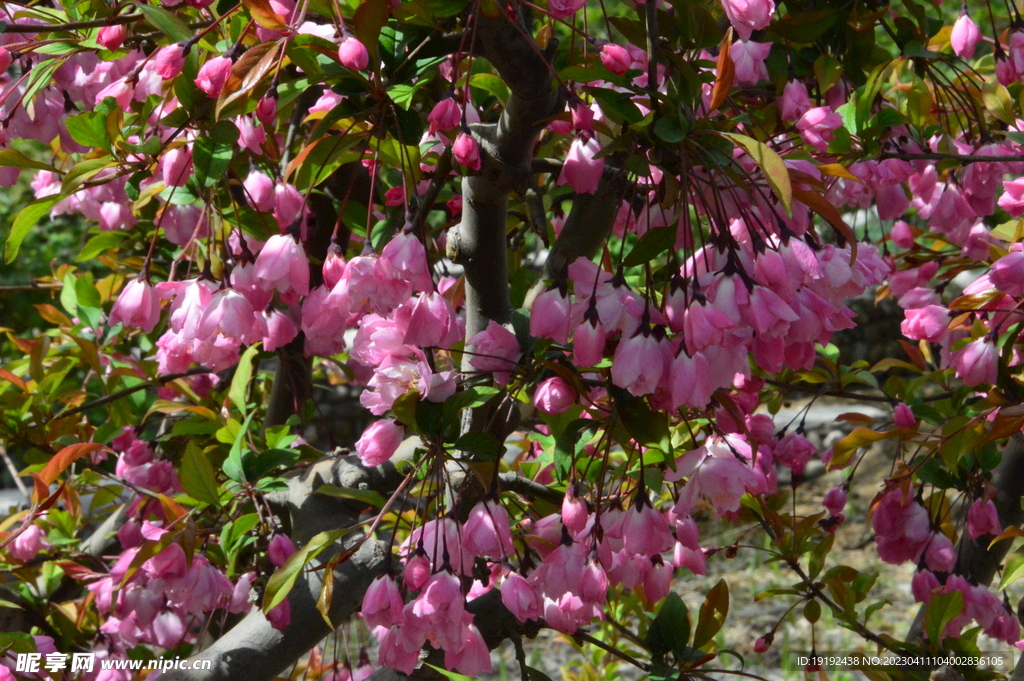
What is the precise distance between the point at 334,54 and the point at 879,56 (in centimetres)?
82

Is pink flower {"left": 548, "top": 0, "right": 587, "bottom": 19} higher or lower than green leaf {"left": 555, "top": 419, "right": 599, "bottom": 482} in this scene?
higher

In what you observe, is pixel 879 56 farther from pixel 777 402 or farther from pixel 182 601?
pixel 182 601

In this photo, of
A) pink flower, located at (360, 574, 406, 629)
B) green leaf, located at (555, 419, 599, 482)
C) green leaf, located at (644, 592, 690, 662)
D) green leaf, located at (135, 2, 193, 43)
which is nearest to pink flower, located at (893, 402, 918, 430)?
green leaf, located at (644, 592, 690, 662)

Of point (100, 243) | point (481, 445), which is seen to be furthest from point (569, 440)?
point (100, 243)

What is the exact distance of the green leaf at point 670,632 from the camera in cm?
103

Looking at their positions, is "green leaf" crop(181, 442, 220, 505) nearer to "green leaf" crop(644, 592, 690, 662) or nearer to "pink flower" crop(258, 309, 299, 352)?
"pink flower" crop(258, 309, 299, 352)

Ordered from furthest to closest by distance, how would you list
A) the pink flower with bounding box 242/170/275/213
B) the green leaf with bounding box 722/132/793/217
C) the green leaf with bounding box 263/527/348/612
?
the pink flower with bounding box 242/170/275/213, the green leaf with bounding box 263/527/348/612, the green leaf with bounding box 722/132/793/217

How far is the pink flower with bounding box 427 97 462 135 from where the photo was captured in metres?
0.73

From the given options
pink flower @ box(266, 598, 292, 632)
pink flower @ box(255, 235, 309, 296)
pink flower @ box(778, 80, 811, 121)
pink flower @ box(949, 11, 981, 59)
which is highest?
pink flower @ box(949, 11, 981, 59)

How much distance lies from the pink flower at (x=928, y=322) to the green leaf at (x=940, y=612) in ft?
1.17

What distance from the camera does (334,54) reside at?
0.69 meters

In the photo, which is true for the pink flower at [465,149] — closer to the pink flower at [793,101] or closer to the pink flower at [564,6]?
the pink flower at [564,6]

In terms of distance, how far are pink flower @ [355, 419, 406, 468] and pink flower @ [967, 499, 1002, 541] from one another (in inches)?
35.7

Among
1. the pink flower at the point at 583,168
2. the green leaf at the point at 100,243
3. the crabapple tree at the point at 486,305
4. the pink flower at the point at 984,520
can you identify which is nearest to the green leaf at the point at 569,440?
the crabapple tree at the point at 486,305
